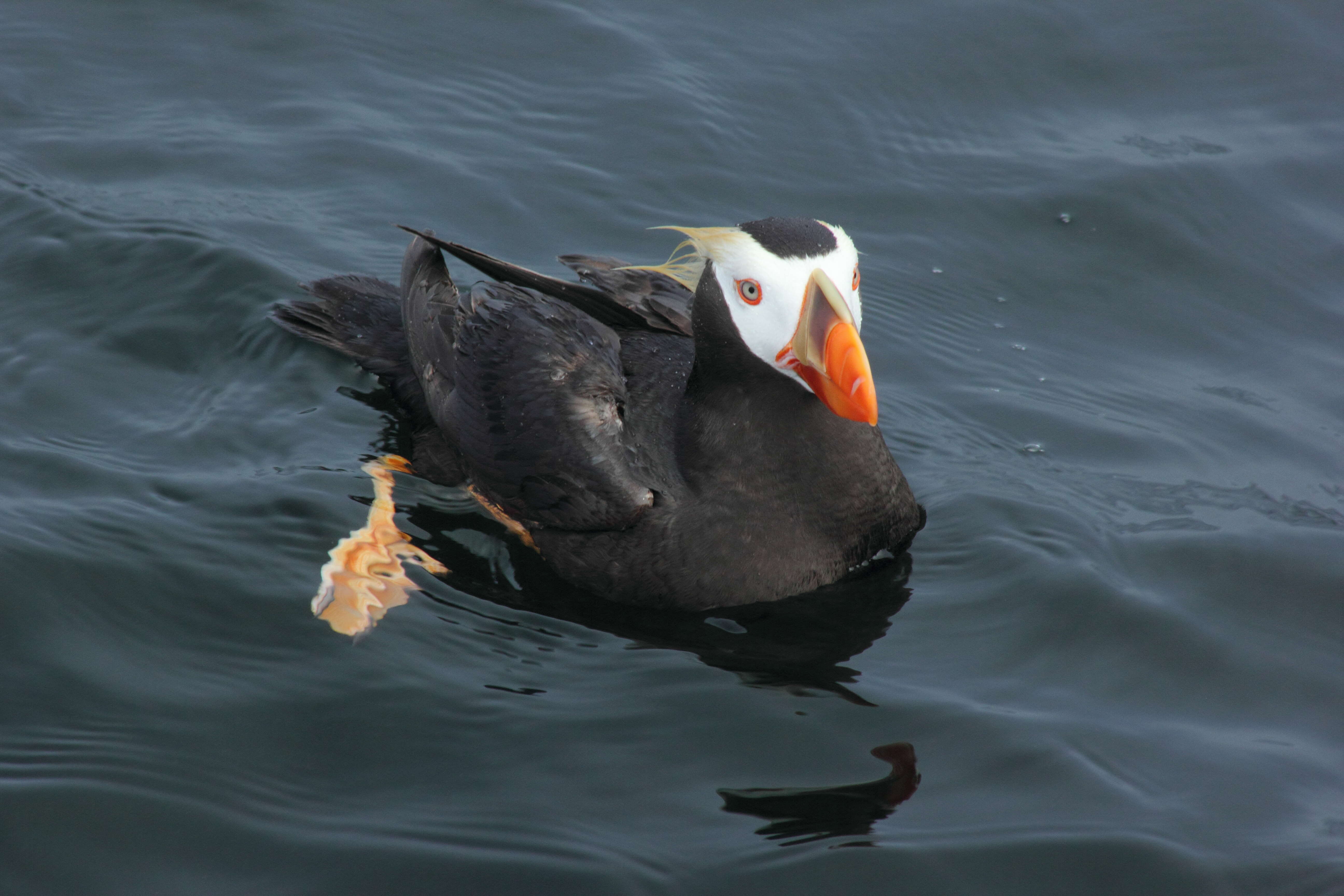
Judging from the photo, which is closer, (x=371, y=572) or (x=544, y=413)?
(x=371, y=572)

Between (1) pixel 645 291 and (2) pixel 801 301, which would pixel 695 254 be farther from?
(2) pixel 801 301

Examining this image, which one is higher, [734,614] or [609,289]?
[609,289]

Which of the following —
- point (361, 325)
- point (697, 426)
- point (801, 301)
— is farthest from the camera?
point (361, 325)

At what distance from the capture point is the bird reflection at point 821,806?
2939 millimetres

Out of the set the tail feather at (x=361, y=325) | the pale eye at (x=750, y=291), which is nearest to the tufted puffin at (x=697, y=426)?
the pale eye at (x=750, y=291)

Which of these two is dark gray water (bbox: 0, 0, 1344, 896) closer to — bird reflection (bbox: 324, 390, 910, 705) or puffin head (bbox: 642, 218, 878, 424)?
bird reflection (bbox: 324, 390, 910, 705)

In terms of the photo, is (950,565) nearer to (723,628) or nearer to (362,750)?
(723,628)

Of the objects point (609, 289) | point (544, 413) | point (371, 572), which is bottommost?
point (371, 572)

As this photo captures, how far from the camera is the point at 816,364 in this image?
3393 mm

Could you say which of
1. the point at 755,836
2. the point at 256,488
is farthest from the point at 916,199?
the point at 755,836

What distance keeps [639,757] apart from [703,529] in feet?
2.51

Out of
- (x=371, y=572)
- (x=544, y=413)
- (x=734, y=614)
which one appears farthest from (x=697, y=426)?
(x=371, y=572)

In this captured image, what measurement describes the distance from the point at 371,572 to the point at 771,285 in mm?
1395

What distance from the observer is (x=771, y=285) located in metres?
3.48
